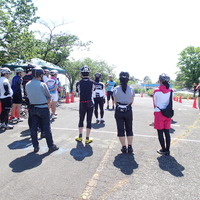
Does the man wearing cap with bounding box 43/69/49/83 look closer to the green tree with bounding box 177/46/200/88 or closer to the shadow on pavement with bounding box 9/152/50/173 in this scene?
the shadow on pavement with bounding box 9/152/50/173

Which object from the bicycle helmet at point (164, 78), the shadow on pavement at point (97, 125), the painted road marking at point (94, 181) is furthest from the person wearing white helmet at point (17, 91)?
the bicycle helmet at point (164, 78)

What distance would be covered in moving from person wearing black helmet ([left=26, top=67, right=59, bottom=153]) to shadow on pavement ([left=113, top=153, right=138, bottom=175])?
1555 millimetres

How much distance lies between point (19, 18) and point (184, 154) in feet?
48.1

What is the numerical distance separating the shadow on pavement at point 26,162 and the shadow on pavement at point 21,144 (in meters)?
0.67

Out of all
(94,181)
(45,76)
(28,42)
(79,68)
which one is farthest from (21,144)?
(79,68)

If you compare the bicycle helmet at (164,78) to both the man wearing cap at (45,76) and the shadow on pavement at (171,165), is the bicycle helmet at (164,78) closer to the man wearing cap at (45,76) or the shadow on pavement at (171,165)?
the shadow on pavement at (171,165)

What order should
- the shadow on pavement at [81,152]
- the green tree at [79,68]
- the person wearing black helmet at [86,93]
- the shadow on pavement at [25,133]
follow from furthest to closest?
1. the green tree at [79,68]
2. the shadow on pavement at [25,133]
3. the person wearing black helmet at [86,93]
4. the shadow on pavement at [81,152]

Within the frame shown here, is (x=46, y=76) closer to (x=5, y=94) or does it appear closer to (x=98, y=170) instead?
(x=5, y=94)

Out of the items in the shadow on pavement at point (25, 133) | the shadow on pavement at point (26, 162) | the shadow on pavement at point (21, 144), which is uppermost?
the shadow on pavement at point (25, 133)

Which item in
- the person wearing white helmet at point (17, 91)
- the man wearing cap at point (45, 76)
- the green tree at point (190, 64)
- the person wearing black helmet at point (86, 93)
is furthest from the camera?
the green tree at point (190, 64)

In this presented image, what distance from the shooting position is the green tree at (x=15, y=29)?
12273mm

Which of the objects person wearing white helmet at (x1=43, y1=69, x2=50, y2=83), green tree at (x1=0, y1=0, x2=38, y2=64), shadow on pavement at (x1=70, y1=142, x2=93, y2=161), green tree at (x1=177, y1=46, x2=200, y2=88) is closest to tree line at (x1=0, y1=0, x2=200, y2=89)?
green tree at (x1=0, y1=0, x2=38, y2=64)

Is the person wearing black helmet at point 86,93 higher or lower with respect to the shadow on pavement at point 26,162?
higher

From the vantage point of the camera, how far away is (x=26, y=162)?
4281mm
